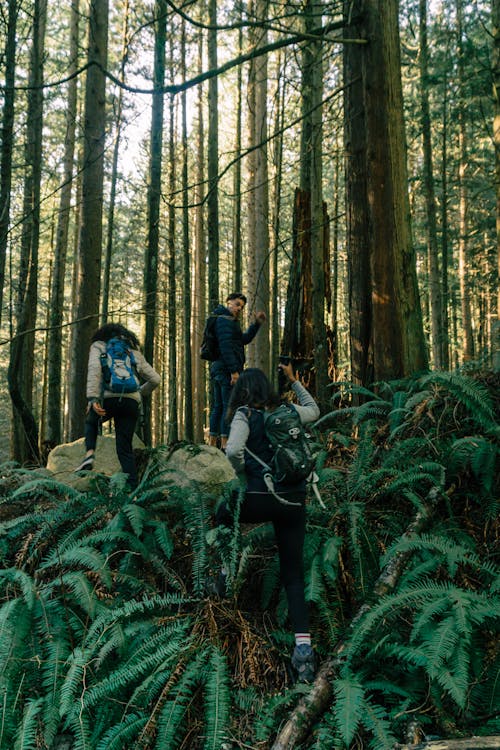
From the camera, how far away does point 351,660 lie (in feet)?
10.9

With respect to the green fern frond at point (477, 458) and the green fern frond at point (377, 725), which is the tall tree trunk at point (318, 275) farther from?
the green fern frond at point (377, 725)

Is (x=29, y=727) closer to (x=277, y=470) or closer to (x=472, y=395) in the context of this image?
(x=277, y=470)

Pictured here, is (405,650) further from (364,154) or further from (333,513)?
(364,154)

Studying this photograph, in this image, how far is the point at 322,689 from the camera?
10.6 feet

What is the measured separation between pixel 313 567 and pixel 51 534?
2.36 meters

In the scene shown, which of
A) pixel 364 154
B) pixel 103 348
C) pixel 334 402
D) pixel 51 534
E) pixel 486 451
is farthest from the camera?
pixel 334 402

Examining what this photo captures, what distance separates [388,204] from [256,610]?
15.1 feet

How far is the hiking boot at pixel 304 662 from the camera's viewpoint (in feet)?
11.0

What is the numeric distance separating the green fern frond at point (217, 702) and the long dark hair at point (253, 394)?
159cm

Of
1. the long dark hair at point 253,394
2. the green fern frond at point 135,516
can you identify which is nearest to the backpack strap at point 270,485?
the long dark hair at point 253,394

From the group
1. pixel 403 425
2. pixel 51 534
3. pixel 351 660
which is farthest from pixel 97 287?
pixel 351 660

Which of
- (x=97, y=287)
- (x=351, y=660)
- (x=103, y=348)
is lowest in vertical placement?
(x=351, y=660)

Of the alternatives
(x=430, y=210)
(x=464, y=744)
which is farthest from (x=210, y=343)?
(x=430, y=210)

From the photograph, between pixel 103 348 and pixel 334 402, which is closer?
pixel 103 348
